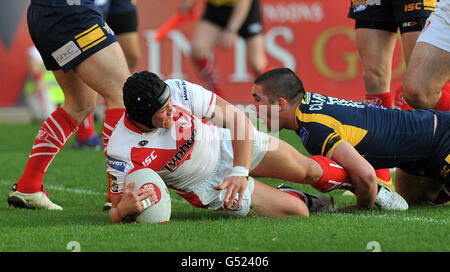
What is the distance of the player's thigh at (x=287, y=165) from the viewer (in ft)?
15.4

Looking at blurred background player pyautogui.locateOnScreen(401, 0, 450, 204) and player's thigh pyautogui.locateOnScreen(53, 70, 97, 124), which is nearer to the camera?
blurred background player pyautogui.locateOnScreen(401, 0, 450, 204)

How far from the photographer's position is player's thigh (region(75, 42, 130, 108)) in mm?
5066

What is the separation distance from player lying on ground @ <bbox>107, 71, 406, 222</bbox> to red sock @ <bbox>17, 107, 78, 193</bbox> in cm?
113

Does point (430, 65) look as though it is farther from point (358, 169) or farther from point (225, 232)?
point (225, 232)

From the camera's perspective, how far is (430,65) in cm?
538

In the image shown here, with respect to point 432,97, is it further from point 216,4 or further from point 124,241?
point 216,4

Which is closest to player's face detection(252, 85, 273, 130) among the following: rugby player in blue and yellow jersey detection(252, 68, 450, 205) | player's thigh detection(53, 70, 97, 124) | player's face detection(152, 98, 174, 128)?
rugby player in blue and yellow jersey detection(252, 68, 450, 205)

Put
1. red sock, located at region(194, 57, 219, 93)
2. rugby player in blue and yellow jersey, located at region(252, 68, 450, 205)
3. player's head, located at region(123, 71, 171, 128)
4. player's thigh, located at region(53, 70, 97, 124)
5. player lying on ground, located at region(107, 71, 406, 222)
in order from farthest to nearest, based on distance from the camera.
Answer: red sock, located at region(194, 57, 219, 93) < player's thigh, located at region(53, 70, 97, 124) < rugby player in blue and yellow jersey, located at region(252, 68, 450, 205) < player lying on ground, located at region(107, 71, 406, 222) < player's head, located at region(123, 71, 171, 128)

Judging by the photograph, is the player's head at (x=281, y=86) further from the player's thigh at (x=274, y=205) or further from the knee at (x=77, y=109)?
the knee at (x=77, y=109)

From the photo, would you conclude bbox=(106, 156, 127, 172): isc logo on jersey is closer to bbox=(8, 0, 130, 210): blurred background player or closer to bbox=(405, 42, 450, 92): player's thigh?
bbox=(8, 0, 130, 210): blurred background player

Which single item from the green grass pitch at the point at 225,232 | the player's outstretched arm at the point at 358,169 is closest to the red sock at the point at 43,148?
the green grass pitch at the point at 225,232

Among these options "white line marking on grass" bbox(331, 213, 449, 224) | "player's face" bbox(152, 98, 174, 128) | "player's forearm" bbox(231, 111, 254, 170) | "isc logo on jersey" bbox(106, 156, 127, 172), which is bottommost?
"white line marking on grass" bbox(331, 213, 449, 224)

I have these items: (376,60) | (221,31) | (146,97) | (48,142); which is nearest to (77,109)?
(48,142)
